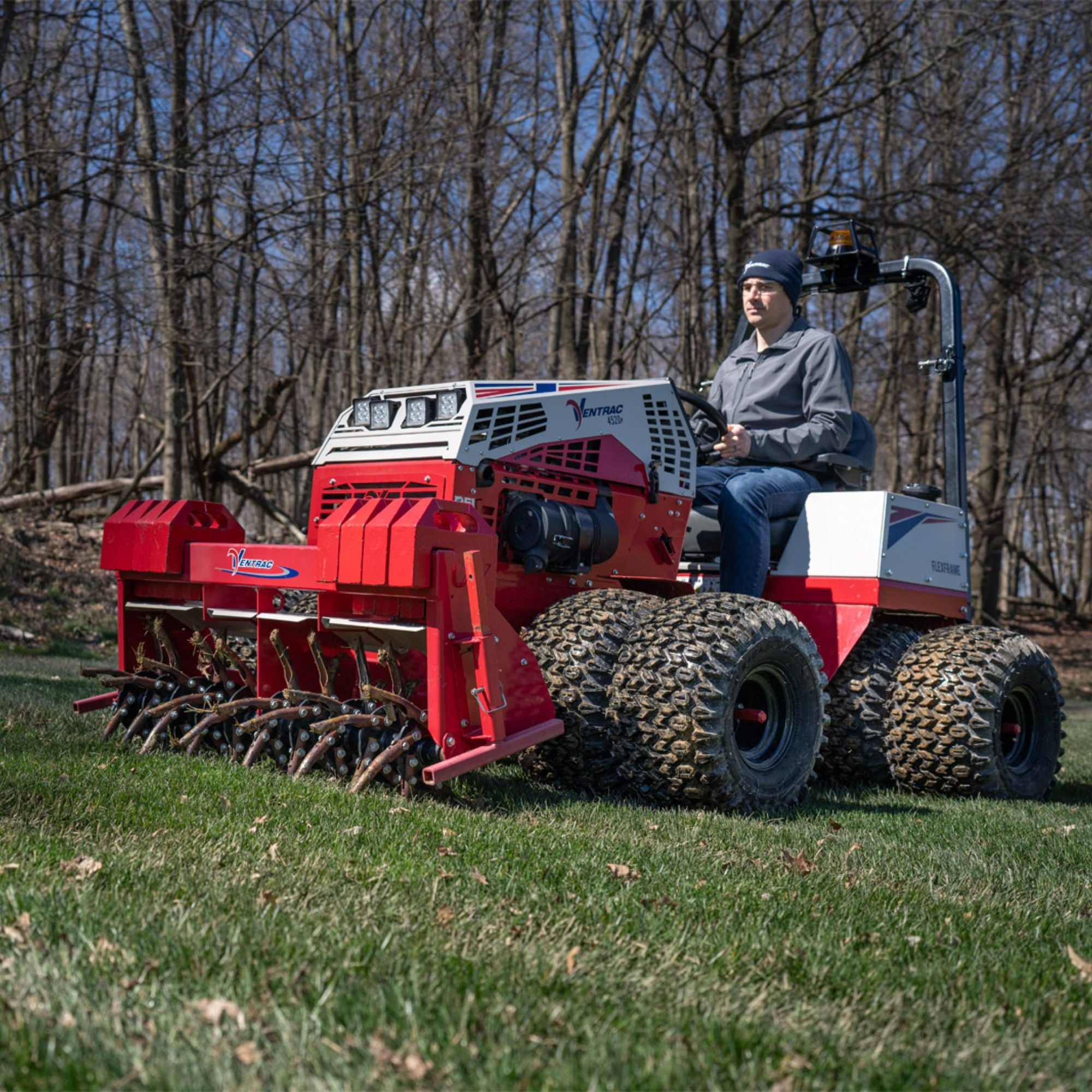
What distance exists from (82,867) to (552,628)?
6.97 feet

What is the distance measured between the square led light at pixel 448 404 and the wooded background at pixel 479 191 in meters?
5.08

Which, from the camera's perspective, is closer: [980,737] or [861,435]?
[980,737]

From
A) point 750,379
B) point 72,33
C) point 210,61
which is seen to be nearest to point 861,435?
point 750,379

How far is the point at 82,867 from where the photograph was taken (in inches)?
120

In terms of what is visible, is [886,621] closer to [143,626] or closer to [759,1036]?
[143,626]

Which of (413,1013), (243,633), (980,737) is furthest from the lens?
(980,737)

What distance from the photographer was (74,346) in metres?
19.0

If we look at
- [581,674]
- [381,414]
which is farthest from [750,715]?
[381,414]

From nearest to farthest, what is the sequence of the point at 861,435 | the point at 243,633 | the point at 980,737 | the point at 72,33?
the point at 243,633 → the point at 980,737 → the point at 861,435 → the point at 72,33

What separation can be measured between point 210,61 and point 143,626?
390 inches

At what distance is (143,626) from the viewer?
5473 mm

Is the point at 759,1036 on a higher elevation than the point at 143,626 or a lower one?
lower

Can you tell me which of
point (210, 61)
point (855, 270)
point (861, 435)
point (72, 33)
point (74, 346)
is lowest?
point (861, 435)

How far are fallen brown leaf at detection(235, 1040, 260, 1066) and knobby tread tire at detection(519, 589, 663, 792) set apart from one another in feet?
8.35
